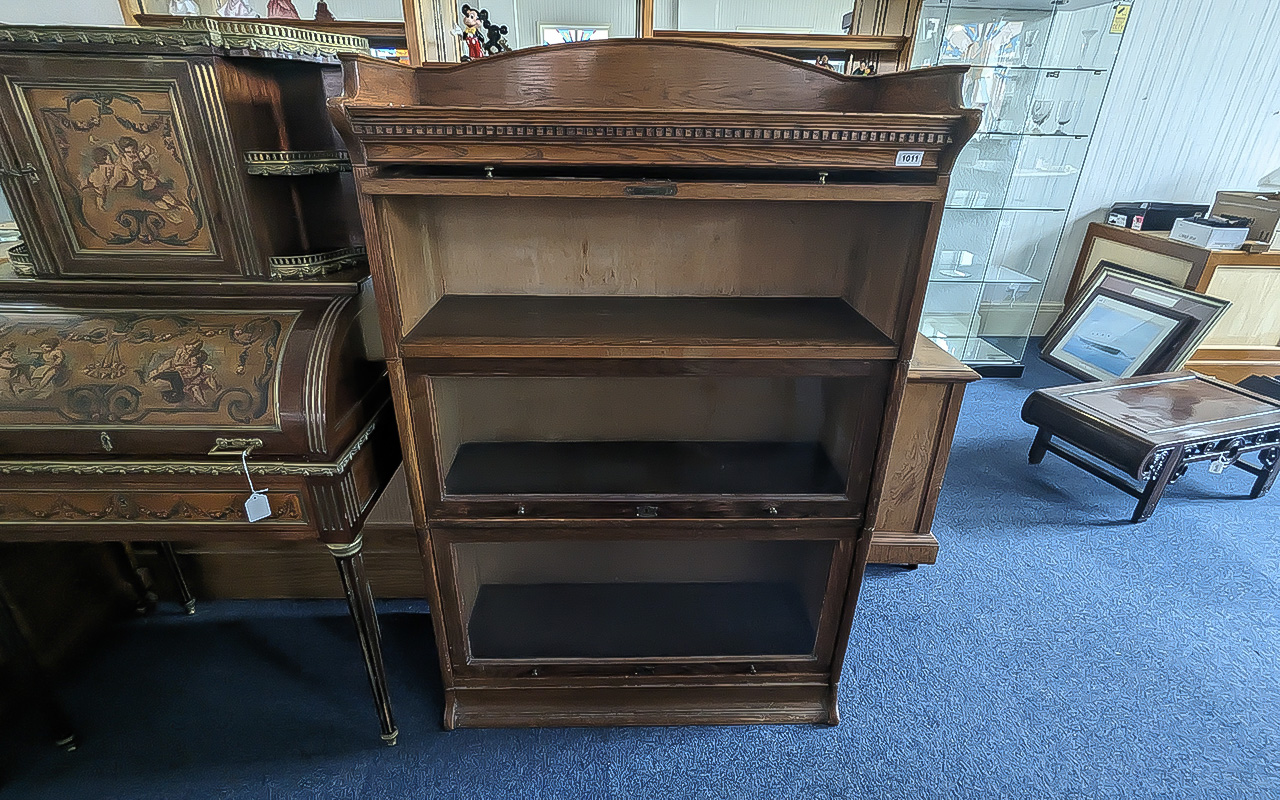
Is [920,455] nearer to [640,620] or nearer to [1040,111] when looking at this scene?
[640,620]

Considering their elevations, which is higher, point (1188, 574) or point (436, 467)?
point (436, 467)

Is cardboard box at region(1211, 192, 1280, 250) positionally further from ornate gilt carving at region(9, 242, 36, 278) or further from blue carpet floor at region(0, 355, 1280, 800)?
ornate gilt carving at region(9, 242, 36, 278)

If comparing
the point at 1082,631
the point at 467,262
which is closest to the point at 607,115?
the point at 467,262

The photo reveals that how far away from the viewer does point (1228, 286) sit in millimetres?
3174

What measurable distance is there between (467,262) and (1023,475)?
249 centimetres

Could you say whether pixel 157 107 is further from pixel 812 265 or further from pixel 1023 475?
pixel 1023 475

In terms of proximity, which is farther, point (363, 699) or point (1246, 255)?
point (1246, 255)

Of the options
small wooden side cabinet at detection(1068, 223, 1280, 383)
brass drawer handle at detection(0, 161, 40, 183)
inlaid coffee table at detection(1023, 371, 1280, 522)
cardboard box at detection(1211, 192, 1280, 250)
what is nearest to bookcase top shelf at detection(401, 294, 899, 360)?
brass drawer handle at detection(0, 161, 40, 183)

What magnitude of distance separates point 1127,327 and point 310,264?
369cm

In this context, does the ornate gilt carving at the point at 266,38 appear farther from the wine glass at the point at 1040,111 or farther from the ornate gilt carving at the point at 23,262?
the wine glass at the point at 1040,111

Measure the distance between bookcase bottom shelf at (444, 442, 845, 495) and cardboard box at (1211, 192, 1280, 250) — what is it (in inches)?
132

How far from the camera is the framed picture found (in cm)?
287

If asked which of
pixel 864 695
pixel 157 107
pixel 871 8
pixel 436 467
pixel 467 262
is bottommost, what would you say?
pixel 864 695

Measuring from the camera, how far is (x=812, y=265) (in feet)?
4.63
